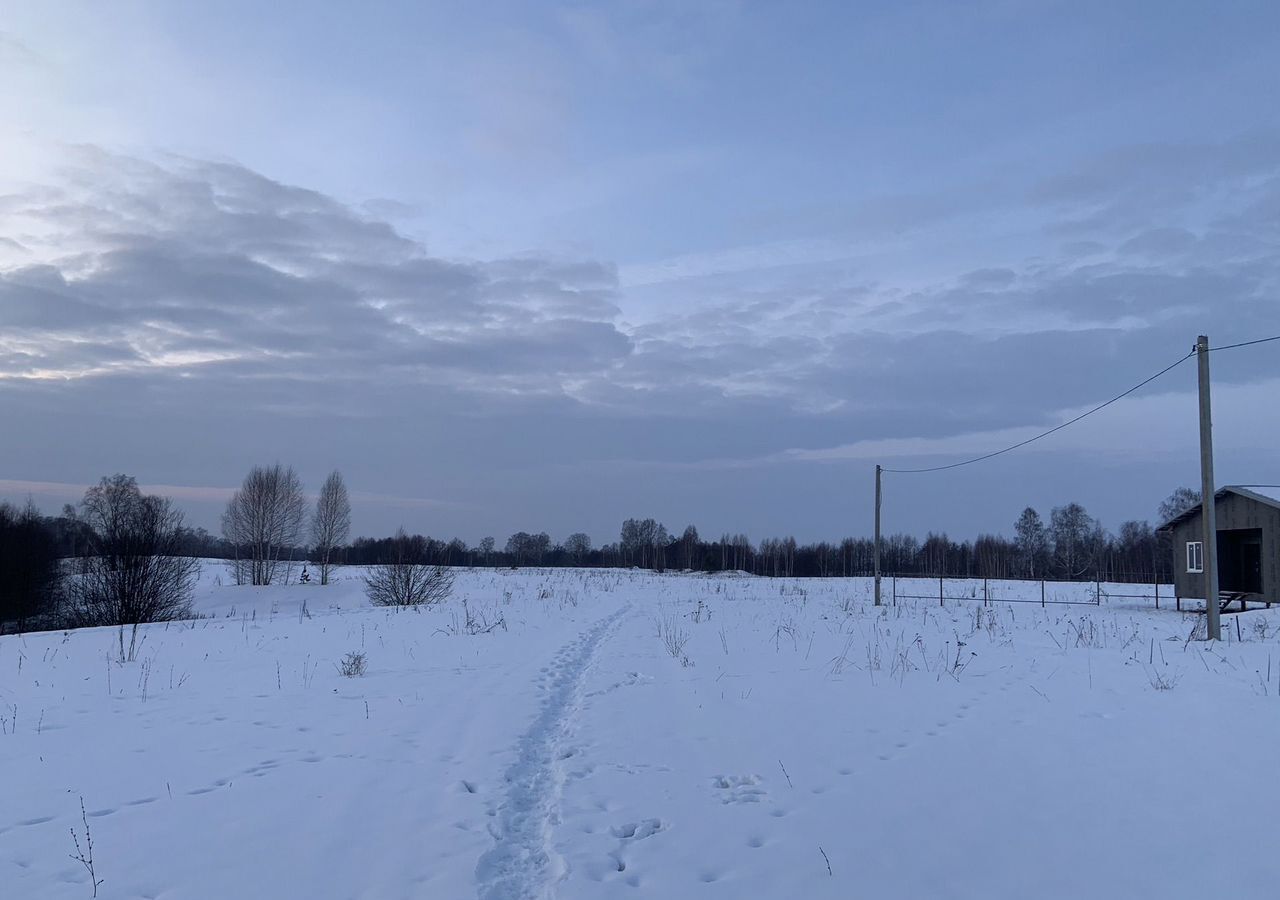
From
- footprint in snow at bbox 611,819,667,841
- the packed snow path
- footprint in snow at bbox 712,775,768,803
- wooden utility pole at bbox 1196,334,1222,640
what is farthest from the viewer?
wooden utility pole at bbox 1196,334,1222,640

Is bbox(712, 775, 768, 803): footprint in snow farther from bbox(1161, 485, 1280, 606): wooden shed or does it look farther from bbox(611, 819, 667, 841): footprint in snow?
bbox(1161, 485, 1280, 606): wooden shed

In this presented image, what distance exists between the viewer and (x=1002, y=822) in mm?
4723

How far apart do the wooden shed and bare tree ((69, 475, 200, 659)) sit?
34.0 m

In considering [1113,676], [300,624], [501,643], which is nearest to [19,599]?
[300,624]

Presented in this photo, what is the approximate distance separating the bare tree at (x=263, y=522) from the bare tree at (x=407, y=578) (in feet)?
84.5

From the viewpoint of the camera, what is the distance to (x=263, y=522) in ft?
169

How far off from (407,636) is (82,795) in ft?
32.7

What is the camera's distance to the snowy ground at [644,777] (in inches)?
161

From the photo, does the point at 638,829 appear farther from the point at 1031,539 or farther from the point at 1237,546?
the point at 1031,539

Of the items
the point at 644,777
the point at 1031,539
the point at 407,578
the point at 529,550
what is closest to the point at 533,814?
the point at 644,777

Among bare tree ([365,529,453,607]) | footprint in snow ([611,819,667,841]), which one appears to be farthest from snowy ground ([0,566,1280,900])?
bare tree ([365,529,453,607])

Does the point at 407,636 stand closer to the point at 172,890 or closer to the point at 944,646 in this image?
the point at 944,646

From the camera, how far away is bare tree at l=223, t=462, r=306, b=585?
50.9 m

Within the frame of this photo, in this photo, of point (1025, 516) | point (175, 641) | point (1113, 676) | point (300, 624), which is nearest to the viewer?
point (1113, 676)
